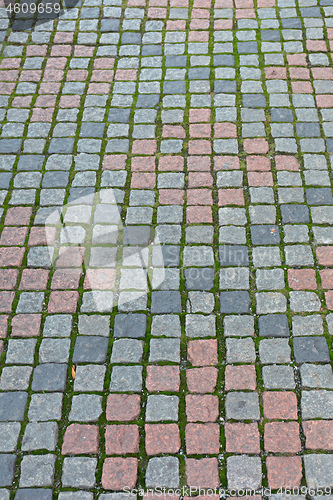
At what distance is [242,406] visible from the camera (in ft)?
12.1

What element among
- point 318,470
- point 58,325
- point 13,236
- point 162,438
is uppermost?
point 13,236

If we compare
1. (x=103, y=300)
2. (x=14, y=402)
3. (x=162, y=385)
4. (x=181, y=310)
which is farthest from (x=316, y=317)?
(x=14, y=402)

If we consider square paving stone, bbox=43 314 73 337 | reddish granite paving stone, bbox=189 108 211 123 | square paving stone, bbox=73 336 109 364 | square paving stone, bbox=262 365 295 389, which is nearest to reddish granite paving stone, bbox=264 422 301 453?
square paving stone, bbox=262 365 295 389

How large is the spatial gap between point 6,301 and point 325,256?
2783 millimetres

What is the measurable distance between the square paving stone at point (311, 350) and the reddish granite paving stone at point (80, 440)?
1.62 metres

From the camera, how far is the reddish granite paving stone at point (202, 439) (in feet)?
11.6

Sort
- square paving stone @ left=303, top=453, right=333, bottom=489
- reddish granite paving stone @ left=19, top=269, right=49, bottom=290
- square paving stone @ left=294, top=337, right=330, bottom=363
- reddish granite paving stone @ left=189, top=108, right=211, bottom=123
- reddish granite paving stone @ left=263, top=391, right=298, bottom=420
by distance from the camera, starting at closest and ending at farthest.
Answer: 1. square paving stone @ left=303, top=453, right=333, bottom=489
2. reddish granite paving stone @ left=263, top=391, right=298, bottom=420
3. square paving stone @ left=294, top=337, right=330, bottom=363
4. reddish granite paving stone @ left=19, top=269, right=49, bottom=290
5. reddish granite paving stone @ left=189, top=108, right=211, bottom=123

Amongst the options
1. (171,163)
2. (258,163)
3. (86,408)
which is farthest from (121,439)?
(258,163)

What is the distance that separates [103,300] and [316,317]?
1753 millimetres

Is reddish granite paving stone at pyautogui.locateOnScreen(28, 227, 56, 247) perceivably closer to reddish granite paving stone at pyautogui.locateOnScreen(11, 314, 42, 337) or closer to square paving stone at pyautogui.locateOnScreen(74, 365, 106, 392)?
reddish granite paving stone at pyautogui.locateOnScreen(11, 314, 42, 337)

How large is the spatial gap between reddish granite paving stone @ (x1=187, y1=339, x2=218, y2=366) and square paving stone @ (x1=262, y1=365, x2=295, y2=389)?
40 centimetres

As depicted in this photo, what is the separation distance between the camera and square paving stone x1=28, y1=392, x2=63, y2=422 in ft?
12.1

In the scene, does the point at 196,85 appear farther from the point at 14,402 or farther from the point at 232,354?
the point at 14,402

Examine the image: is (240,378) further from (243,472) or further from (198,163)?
(198,163)
